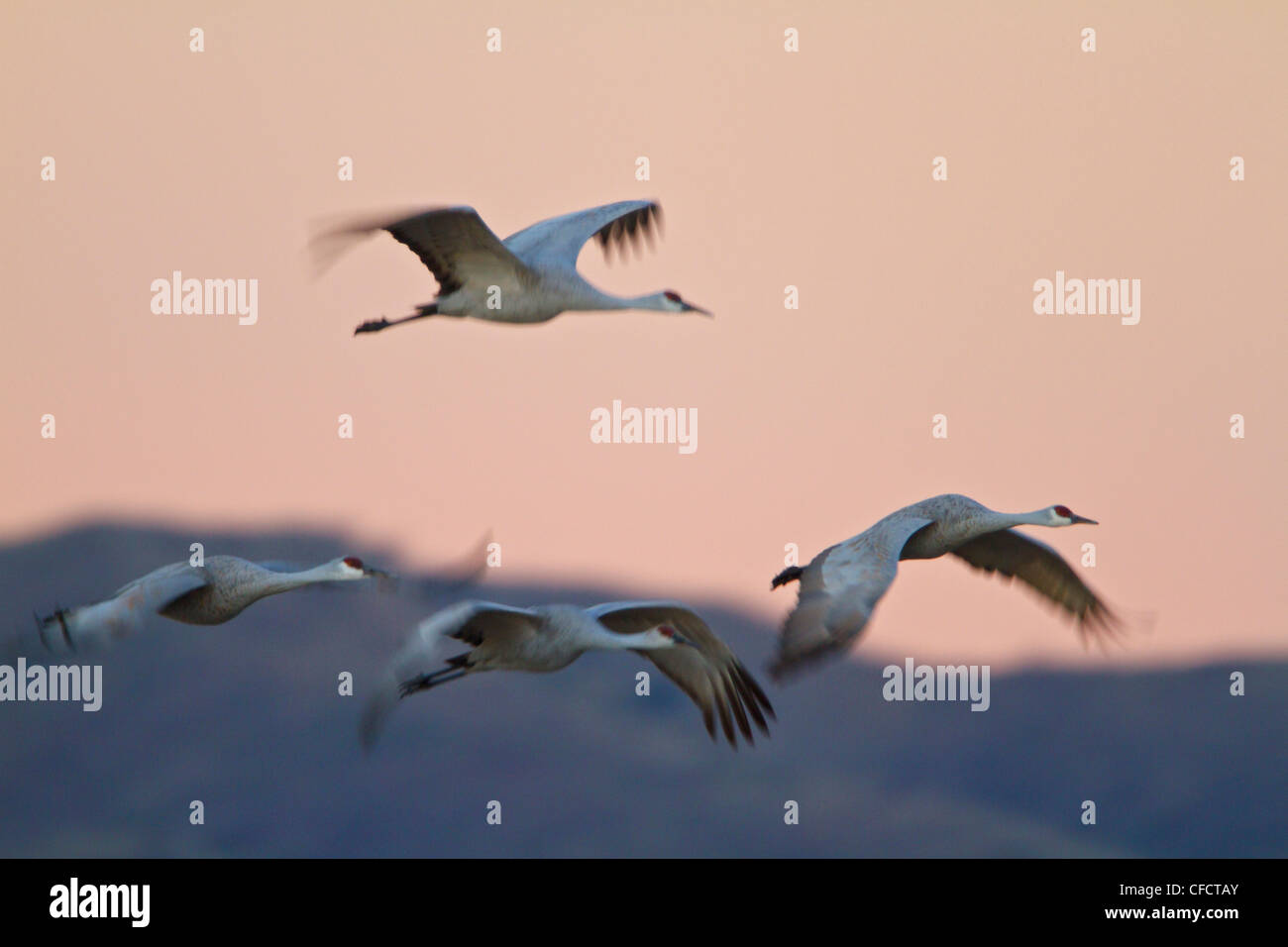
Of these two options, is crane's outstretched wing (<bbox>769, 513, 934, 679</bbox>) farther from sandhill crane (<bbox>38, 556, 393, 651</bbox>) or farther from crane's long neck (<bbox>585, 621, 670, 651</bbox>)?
sandhill crane (<bbox>38, 556, 393, 651</bbox>)

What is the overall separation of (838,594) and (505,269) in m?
3.79

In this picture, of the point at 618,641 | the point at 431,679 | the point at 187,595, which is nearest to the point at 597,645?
the point at 618,641

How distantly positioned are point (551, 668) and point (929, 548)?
3179 millimetres

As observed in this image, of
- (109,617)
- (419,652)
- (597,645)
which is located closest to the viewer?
(419,652)

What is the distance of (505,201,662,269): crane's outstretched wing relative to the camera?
1338cm

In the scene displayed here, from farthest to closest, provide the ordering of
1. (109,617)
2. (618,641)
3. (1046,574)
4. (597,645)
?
(1046,574) < (618,641) < (597,645) < (109,617)

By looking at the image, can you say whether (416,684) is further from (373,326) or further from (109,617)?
(373,326)

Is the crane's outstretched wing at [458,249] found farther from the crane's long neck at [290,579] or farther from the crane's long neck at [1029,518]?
the crane's long neck at [1029,518]

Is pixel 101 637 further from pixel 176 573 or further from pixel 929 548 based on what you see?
pixel 929 548

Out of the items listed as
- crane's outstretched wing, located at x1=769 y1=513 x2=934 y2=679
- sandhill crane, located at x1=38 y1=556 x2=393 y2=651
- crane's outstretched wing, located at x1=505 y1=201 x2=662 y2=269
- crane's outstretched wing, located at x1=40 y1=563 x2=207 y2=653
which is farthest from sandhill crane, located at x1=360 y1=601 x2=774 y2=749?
crane's outstretched wing, located at x1=505 y1=201 x2=662 y2=269

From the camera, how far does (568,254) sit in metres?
13.5

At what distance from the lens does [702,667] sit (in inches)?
506

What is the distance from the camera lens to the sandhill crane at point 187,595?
10711 millimetres

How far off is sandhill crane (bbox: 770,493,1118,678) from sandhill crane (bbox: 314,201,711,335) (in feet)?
9.27
